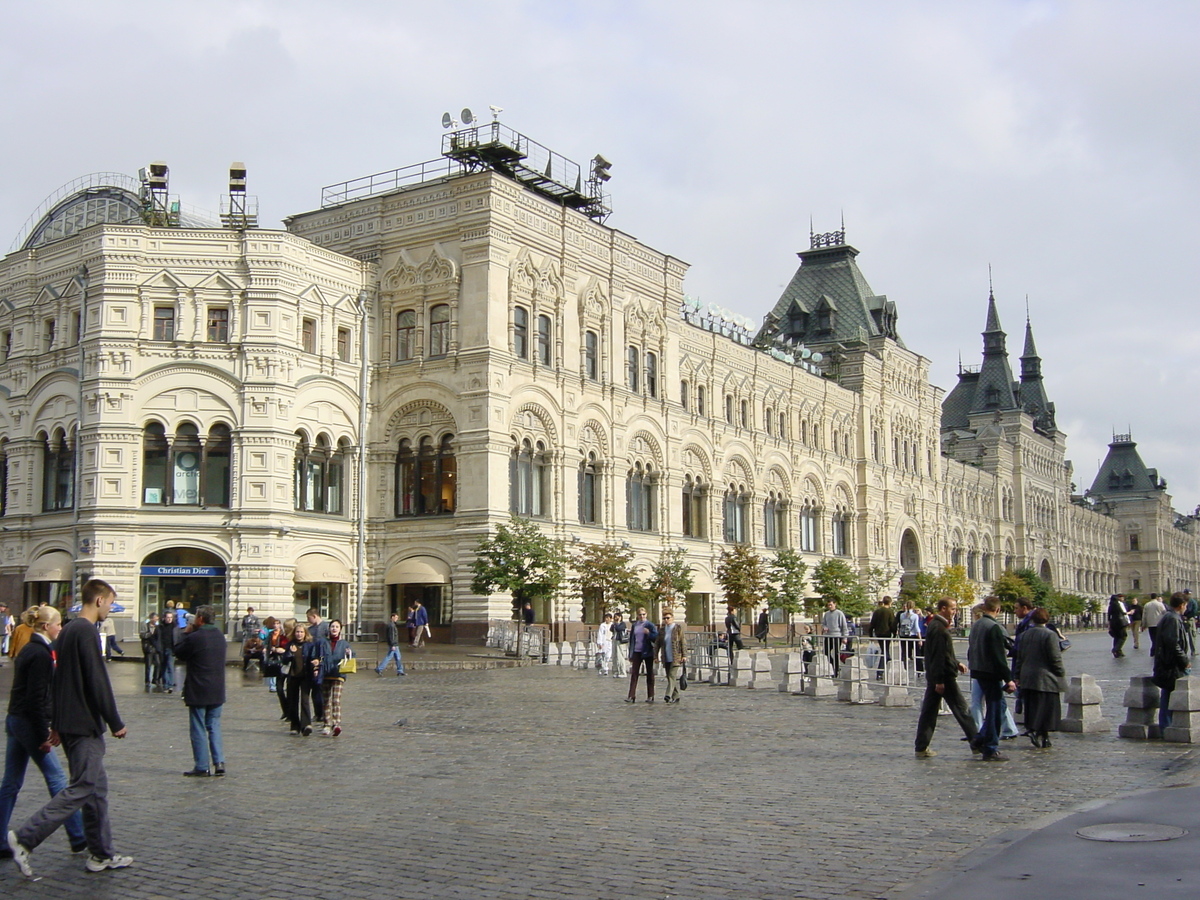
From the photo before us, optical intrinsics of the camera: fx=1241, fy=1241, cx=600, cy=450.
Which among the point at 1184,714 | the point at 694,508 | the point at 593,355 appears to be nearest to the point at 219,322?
the point at 593,355

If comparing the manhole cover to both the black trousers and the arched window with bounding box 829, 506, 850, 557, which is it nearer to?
the black trousers

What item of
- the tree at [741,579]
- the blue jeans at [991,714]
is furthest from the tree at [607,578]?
the blue jeans at [991,714]

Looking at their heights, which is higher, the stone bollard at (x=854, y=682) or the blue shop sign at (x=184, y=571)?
the blue shop sign at (x=184, y=571)

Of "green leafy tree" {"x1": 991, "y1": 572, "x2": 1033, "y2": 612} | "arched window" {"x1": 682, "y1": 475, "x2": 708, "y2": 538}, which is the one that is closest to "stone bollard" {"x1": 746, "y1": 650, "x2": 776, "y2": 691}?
"arched window" {"x1": 682, "y1": 475, "x2": 708, "y2": 538}

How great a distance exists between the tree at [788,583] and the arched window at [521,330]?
1775 centimetres

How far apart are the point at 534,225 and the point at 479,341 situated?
6019mm

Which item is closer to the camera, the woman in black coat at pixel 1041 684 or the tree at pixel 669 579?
the woman in black coat at pixel 1041 684

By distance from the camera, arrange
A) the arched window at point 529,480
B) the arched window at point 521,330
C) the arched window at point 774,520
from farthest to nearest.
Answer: the arched window at point 774,520 → the arched window at point 521,330 → the arched window at point 529,480

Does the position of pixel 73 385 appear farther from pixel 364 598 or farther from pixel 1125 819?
pixel 1125 819

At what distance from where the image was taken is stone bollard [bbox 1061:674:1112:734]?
18422 millimetres

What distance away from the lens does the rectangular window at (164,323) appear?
142 feet

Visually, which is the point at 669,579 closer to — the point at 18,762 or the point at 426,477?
the point at 426,477

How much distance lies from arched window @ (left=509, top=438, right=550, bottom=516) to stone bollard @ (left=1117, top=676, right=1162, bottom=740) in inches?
1222

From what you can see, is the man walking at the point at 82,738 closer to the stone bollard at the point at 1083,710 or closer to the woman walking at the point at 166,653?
the stone bollard at the point at 1083,710
